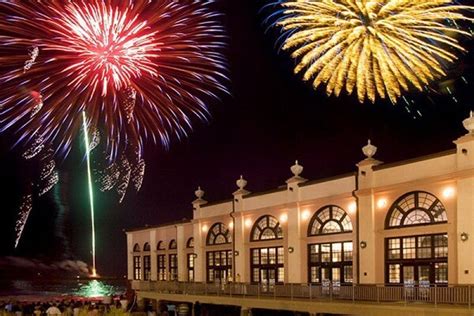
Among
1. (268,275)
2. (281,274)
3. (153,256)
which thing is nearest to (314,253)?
(281,274)

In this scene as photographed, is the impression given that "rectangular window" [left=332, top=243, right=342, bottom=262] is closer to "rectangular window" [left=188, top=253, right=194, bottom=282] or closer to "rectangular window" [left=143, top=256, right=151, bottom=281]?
"rectangular window" [left=188, top=253, right=194, bottom=282]

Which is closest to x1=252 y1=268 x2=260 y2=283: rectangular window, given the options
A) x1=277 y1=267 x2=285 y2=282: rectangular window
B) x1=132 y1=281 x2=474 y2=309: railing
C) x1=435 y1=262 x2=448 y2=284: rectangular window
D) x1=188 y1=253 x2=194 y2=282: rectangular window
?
x1=277 y1=267 x2=285 y2=282: rectangular window

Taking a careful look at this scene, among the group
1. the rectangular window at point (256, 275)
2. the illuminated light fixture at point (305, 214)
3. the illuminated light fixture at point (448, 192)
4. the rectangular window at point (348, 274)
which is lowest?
the rectangular window at point (256, 275)

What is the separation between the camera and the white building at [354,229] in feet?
95.5

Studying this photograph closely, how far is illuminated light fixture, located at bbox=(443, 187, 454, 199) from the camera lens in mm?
29294

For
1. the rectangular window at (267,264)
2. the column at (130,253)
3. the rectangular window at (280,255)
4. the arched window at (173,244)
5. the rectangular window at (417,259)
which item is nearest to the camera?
the rectangular window at (417,259)

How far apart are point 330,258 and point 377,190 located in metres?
5.56

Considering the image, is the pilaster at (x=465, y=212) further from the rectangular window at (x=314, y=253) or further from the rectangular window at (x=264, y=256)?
the rectangular window at (x=264, y=256)

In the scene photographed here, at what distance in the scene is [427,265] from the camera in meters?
30.9

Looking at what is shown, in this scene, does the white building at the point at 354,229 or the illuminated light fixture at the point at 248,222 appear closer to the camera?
the white building at the point at 354,229

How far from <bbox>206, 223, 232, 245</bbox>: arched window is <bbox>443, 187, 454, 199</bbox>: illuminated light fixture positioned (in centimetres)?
1883

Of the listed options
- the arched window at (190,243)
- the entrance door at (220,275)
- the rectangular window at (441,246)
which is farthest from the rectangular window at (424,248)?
the arched window at (190,243)

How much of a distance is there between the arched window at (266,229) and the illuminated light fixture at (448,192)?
1299cm

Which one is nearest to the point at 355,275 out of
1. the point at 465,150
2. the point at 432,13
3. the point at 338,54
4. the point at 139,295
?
the point at 465,150
